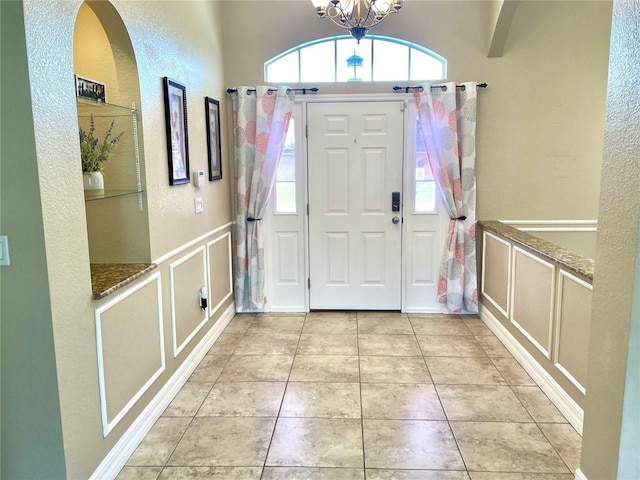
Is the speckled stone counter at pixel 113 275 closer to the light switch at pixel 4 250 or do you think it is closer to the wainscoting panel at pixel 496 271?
the light switch at pixel 4 250

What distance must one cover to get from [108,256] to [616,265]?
247 cm

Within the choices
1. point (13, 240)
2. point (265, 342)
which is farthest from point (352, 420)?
point (13, 240)

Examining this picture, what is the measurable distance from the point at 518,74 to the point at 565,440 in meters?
3.10

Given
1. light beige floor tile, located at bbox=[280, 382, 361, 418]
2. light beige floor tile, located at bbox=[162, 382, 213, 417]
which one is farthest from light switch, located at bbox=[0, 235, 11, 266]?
light beige floor tile, located at bbox=[280, 382, 361, 418]

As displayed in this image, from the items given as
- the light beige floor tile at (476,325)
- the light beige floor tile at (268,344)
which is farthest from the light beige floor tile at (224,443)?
the light beige floor tile at (476,325)

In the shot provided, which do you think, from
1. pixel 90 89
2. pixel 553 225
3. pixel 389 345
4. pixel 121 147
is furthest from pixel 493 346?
pixel 90 89

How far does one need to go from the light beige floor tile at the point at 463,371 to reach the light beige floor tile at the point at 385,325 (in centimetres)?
62

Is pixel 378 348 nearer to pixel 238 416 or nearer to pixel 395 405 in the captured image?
pixel 395 405

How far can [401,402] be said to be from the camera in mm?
2863

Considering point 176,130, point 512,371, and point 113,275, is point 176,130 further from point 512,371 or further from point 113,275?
point 512,371

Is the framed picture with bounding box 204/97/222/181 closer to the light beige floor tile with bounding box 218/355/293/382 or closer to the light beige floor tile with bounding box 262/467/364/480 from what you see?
the light beige floor tile with bounding box 218/355/293/382

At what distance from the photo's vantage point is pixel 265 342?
153 inches

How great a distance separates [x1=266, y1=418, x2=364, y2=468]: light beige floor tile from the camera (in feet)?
7.57

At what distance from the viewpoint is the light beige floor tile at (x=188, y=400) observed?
2783 millimetres
